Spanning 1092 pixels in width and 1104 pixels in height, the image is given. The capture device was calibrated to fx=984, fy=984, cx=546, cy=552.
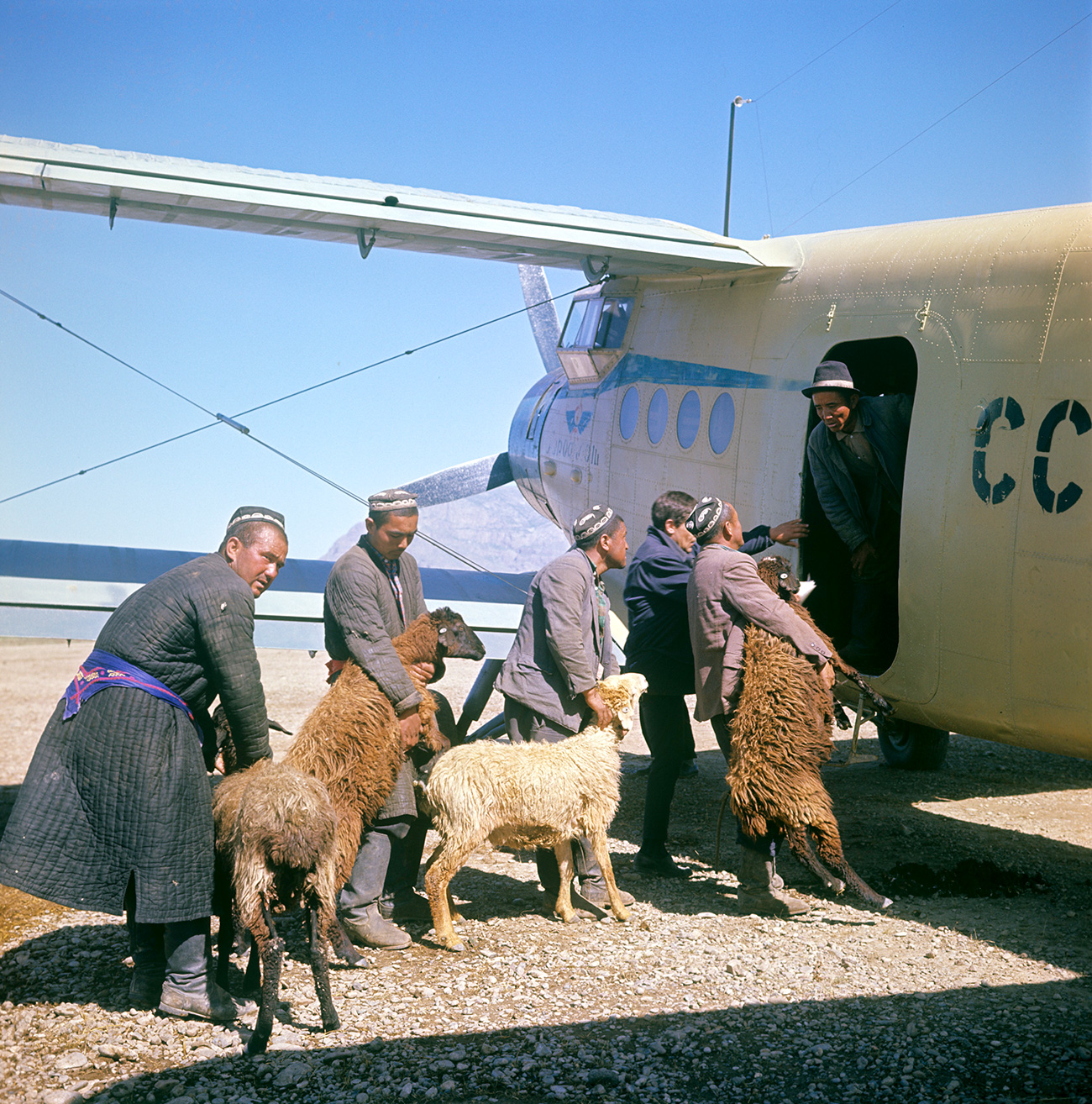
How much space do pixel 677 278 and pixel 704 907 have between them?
5017 mm

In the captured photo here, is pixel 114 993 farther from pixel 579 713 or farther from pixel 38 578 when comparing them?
pixel 38 578

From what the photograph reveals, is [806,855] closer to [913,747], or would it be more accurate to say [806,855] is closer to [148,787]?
[148,787]

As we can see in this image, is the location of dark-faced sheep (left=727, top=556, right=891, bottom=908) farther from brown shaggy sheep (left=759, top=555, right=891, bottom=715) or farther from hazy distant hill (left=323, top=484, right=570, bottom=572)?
hazy distant hill (left=323, top=484, right=570, bottom=572)

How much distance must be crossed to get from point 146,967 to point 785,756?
3.15 meters

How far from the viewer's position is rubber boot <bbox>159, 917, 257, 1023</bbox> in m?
4.00

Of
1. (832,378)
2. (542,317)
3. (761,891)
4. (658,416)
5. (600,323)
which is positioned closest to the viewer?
(761,891)

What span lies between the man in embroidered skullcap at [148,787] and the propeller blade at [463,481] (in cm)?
867

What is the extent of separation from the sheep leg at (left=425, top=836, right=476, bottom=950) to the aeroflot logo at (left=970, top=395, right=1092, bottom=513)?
317cm

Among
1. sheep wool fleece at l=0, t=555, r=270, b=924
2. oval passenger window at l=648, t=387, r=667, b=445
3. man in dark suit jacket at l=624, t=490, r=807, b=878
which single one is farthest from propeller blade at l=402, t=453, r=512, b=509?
sheep wool fleece at l=0, t=555, r=270, b=924

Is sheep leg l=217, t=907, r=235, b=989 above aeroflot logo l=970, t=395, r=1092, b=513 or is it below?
below

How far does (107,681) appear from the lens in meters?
4.05

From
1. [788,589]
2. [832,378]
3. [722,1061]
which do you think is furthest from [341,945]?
[832,378]

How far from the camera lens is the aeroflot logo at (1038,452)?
476cm

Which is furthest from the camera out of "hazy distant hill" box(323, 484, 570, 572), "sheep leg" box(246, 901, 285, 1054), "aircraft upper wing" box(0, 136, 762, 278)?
"hazy distant hill" box(323, 484, 570, 572)
